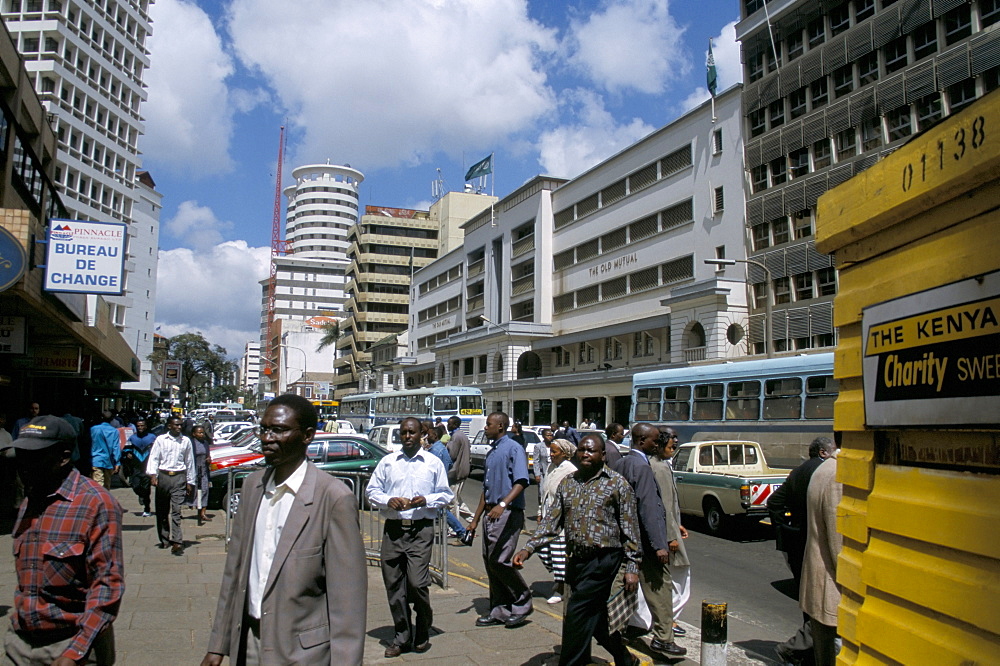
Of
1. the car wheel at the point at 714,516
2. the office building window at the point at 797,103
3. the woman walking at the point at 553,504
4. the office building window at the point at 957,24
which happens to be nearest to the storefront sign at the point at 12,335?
the woman walking at the point at 553,504

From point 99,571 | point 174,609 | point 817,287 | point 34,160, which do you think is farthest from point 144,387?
point 99,571

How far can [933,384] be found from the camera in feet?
8.87

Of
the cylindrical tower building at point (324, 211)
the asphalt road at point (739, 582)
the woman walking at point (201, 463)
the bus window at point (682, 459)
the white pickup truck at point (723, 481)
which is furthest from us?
the cylindrical tower building at point (324, 211)

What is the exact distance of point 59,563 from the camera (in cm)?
342

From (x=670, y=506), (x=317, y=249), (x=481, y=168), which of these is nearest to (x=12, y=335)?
(x=670, y=506)

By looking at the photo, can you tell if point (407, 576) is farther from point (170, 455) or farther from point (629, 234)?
point (629, 234)

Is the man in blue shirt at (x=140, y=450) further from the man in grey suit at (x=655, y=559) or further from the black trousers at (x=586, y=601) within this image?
the black trousers at (x=586, y=601)

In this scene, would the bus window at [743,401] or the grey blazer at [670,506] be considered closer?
the grey blazer at [670,506]

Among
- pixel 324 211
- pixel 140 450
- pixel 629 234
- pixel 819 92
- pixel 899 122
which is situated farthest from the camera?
pixel 324 211

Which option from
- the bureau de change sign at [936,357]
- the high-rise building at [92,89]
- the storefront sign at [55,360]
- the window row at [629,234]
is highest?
the high-rise building at [92,89]

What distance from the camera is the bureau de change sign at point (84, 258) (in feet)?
42.5

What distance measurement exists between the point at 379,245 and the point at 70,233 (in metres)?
79.4

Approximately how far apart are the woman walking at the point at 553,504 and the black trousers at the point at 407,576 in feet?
3.14

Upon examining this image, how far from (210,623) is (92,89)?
46051 mm
